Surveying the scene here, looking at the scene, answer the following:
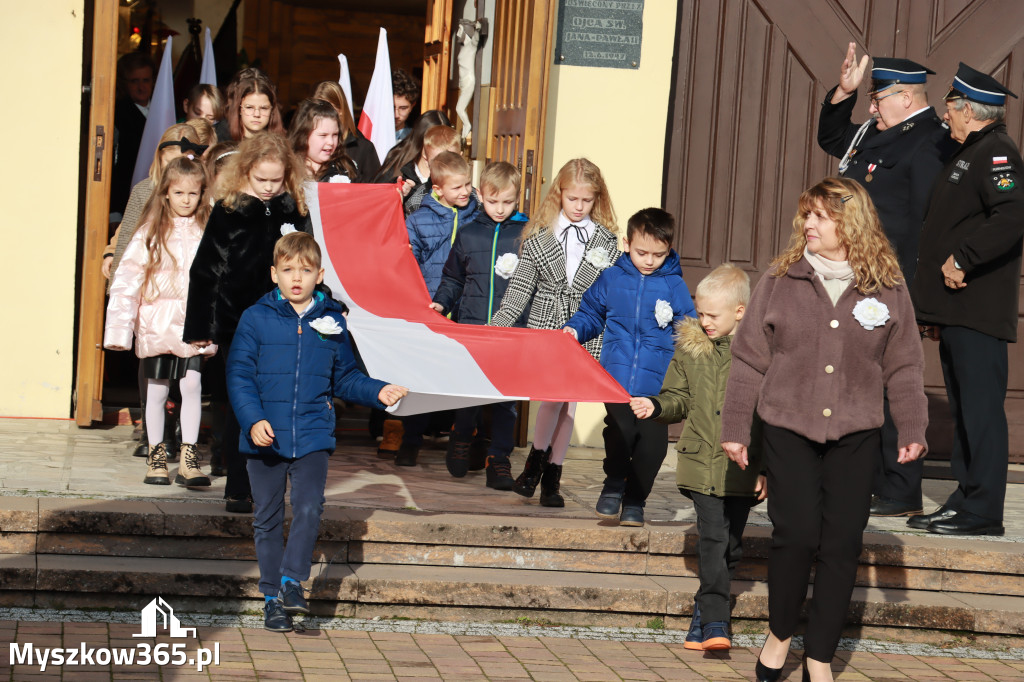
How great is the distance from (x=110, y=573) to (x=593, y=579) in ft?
6.83

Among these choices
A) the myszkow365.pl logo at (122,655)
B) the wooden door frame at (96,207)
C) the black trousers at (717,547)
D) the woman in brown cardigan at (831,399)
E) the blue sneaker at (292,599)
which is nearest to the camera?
the myszkow365.pl logo at (122,655)

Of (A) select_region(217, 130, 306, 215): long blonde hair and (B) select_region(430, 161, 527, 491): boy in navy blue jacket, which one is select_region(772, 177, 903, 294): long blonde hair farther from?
(A) select_region(217, 130, 306, 215): long blonde hair

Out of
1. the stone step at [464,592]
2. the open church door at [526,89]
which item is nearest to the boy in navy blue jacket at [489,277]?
the open church door at [526,89]

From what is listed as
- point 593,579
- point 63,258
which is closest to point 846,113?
point 593,579

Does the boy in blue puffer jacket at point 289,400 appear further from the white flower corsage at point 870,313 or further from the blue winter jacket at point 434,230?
the blue winter jacket at point 434,230

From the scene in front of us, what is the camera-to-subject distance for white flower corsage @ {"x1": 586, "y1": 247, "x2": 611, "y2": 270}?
6699 mm

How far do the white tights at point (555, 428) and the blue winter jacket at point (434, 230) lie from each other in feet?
4.03

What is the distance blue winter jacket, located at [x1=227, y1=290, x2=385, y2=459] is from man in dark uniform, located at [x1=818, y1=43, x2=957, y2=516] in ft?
9.89

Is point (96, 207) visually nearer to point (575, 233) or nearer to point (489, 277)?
point (489, 277)

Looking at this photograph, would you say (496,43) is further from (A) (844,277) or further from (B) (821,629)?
(B) (821,629)

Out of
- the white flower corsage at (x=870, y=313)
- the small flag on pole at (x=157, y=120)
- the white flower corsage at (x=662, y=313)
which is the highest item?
the small flag on pole at (x=157, y=120)

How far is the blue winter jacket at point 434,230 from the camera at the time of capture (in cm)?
754

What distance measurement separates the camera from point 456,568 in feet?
19.3

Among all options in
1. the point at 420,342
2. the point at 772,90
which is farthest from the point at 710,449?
the point at 772,90
